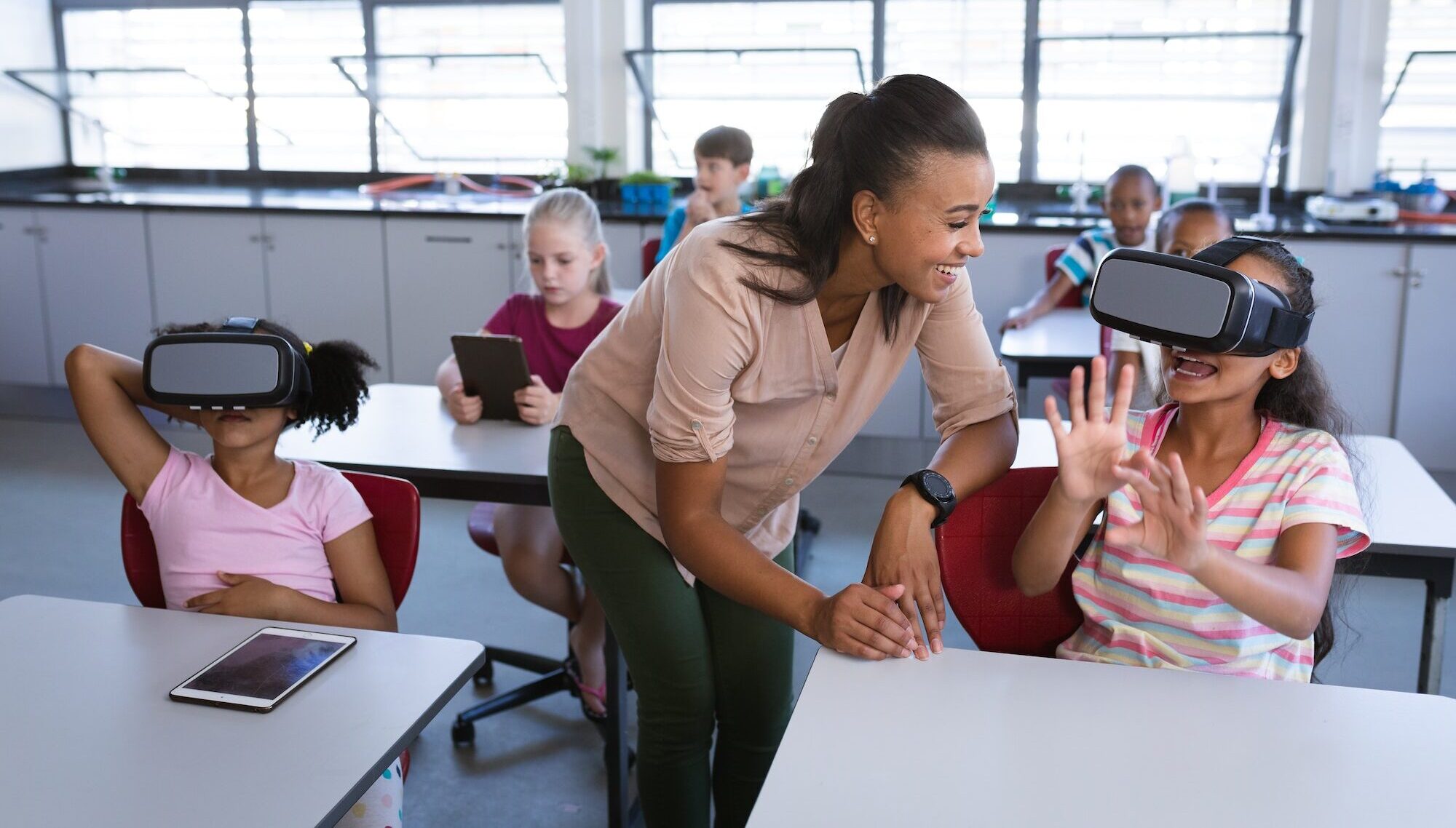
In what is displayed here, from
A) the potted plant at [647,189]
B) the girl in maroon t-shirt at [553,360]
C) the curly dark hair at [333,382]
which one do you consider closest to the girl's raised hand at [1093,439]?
the curly dark hair at [333,382]

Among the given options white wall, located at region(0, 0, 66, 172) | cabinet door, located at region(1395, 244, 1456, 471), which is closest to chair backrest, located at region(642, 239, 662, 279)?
cabinet door, located at region(1395, 244, 1456, 471)

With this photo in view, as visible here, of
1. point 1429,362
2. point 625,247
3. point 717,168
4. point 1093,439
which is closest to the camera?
point 1093,439

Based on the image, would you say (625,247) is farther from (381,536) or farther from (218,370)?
(218,370)

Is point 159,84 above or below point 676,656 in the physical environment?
above

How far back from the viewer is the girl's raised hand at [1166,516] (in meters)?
1.15

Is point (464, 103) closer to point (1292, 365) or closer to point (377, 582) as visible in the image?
point (377, 582)

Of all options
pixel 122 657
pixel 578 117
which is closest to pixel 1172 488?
pixel 122 657

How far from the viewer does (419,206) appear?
4754 mm

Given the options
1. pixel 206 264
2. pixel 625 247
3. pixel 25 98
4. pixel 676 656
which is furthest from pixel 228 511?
pixel 25 98

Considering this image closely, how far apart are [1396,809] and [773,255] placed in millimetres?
776

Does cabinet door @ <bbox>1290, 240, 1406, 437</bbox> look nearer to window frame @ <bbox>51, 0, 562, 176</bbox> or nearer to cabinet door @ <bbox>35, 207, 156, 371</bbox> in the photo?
window frame @ <bbox>51, 0, 562, 176</bbox>

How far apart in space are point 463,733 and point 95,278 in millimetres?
3308

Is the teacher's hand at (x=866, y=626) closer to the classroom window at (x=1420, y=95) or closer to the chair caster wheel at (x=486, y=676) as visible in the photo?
the chair caster wheel at (x=486, y=676)

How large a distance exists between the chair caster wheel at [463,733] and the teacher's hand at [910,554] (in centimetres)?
130
